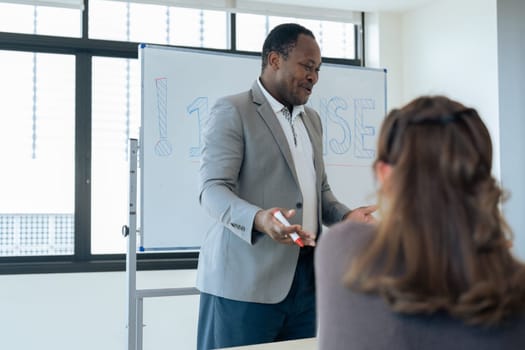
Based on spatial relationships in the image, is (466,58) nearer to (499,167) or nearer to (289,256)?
(499,167)

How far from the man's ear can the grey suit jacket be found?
0.97 meters

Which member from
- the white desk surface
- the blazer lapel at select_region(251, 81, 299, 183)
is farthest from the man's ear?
the blazer lapel at select_region(251, 81, 299, 183)

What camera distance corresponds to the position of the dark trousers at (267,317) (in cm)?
180

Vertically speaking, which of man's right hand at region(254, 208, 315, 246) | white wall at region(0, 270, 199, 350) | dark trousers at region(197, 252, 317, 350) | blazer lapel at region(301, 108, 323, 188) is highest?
blazer lapel at region(301, 108, 323, 188)

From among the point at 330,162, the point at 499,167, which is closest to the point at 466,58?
the point at 499,167

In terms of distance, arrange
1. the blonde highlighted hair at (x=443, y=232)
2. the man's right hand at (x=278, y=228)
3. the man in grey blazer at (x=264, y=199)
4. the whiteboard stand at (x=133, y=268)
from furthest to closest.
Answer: the whiteboard stand at (x=133, y=268) < the man in grey blazer at (x=264, y=199) < the man's right hand at (x=278, y=228) < the blonde highlighted hair at (x=443, y=232)

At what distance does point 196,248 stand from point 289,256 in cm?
104

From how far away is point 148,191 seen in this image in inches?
105

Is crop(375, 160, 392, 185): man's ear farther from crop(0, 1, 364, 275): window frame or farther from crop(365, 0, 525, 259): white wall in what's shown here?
crop(0, 1, 364, 275): window frame

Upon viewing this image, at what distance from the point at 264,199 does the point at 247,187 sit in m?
0.07

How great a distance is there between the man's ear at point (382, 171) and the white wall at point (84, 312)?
9.47 ft

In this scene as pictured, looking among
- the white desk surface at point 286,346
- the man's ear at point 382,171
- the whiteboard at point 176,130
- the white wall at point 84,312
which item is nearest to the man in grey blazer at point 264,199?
the white desk surface at point 286,346

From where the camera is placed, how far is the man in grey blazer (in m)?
1.80

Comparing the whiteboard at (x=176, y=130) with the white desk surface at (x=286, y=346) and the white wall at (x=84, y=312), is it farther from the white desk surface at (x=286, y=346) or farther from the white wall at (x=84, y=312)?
the white desk surface at (x=286, y=346)
